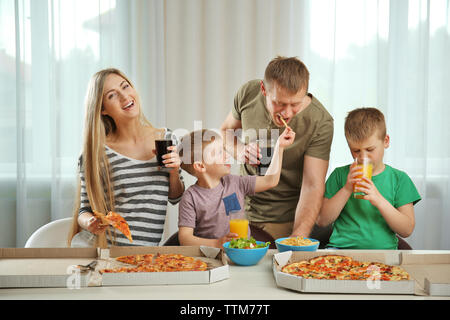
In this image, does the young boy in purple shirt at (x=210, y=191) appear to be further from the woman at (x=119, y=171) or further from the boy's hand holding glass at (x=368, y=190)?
the boy's hand holding glass at (x=368, y=190)

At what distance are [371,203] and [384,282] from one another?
2.18ft

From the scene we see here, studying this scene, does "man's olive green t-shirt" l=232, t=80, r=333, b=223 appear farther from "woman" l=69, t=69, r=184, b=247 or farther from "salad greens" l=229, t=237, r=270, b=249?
"salad greens" l=229, t=237, r=270, b=249

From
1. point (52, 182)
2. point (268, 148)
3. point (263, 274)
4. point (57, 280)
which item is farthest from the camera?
point (52, 182)

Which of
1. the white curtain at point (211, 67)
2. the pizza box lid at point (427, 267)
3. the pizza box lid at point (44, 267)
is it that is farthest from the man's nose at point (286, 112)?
the white curtain at point (211, 67)

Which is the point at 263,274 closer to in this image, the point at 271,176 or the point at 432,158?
the point at 271,176

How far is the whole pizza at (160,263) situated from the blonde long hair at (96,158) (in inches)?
17.9

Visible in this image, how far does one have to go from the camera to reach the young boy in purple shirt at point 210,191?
69.7 inches

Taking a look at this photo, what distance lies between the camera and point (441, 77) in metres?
3.42

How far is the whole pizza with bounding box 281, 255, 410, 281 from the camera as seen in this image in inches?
49.3

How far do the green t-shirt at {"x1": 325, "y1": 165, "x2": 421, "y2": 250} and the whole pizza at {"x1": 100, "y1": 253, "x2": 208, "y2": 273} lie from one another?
0.77m

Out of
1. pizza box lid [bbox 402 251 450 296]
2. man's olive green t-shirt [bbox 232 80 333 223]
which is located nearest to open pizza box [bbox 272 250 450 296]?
pizza box lid [bbox 402 251 450 296]

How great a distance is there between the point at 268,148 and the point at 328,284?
3.93ft
